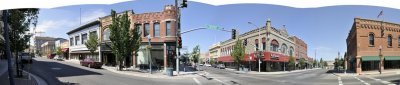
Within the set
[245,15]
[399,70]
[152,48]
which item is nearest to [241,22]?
[245,15]

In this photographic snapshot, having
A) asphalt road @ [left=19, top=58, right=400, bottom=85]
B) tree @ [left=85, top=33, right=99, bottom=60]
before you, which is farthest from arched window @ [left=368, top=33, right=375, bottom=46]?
tree @ [left=85, top=33, right=99, bottom=60]

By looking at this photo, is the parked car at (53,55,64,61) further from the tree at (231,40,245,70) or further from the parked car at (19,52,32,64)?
the tree at (231,40,245,70)

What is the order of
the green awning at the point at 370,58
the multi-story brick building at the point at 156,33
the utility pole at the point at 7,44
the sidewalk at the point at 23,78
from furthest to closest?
the multi-story brick building at the point at 156,33 → the sidewalk at the point at 23,78 → the green awning at the point at 370,58 → the utility pole at the point at 7,44

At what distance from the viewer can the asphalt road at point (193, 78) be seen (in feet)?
10.6

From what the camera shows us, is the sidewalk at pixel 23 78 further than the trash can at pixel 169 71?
No

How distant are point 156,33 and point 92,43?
0.62 metres

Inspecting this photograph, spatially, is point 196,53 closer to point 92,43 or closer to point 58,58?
point 92,43

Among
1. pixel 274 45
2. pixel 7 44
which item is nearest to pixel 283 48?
pixel 274 45

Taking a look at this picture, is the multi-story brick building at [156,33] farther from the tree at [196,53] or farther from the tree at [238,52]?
the tree at [238,52]

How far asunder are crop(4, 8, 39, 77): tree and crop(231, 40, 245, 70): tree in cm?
180

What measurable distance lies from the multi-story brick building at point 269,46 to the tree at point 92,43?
1.20 m

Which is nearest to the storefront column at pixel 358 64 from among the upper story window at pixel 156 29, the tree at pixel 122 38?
the upper story window at pixel 156 29

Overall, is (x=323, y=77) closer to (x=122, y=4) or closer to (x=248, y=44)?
(x=248, y=44)

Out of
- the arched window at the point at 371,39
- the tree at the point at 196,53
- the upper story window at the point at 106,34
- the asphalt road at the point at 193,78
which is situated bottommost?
the asphalt road at the point at 193,78
